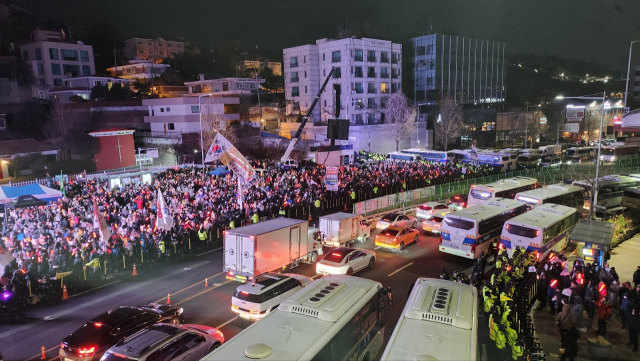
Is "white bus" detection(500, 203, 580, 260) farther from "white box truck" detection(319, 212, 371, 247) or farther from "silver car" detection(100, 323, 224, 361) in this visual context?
"silver car" detection(100, 323, 224, 361)

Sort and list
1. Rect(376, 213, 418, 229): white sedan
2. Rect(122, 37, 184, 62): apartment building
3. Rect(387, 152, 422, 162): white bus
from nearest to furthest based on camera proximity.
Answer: Rect(376, 213, 418, 229): white sedan, Rect(387, 152, 422, 162): white bus, Rect(122, 37, 184, 62): apartment building

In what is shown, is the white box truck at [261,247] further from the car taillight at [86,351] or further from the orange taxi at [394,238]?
the car taillight at [86,351]

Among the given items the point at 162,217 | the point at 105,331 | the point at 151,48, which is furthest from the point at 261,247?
the point at 151,48

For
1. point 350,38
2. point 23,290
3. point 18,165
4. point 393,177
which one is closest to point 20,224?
point 23,290

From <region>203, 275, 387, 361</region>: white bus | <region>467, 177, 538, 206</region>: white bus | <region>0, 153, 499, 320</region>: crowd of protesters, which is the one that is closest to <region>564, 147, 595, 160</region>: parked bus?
<region>0, 153, 499, 320</region>: crowd of protesters

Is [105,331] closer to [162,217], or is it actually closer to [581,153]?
[162,217]

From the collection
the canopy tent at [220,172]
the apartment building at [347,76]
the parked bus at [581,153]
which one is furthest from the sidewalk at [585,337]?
the apartment building at [347,76]
